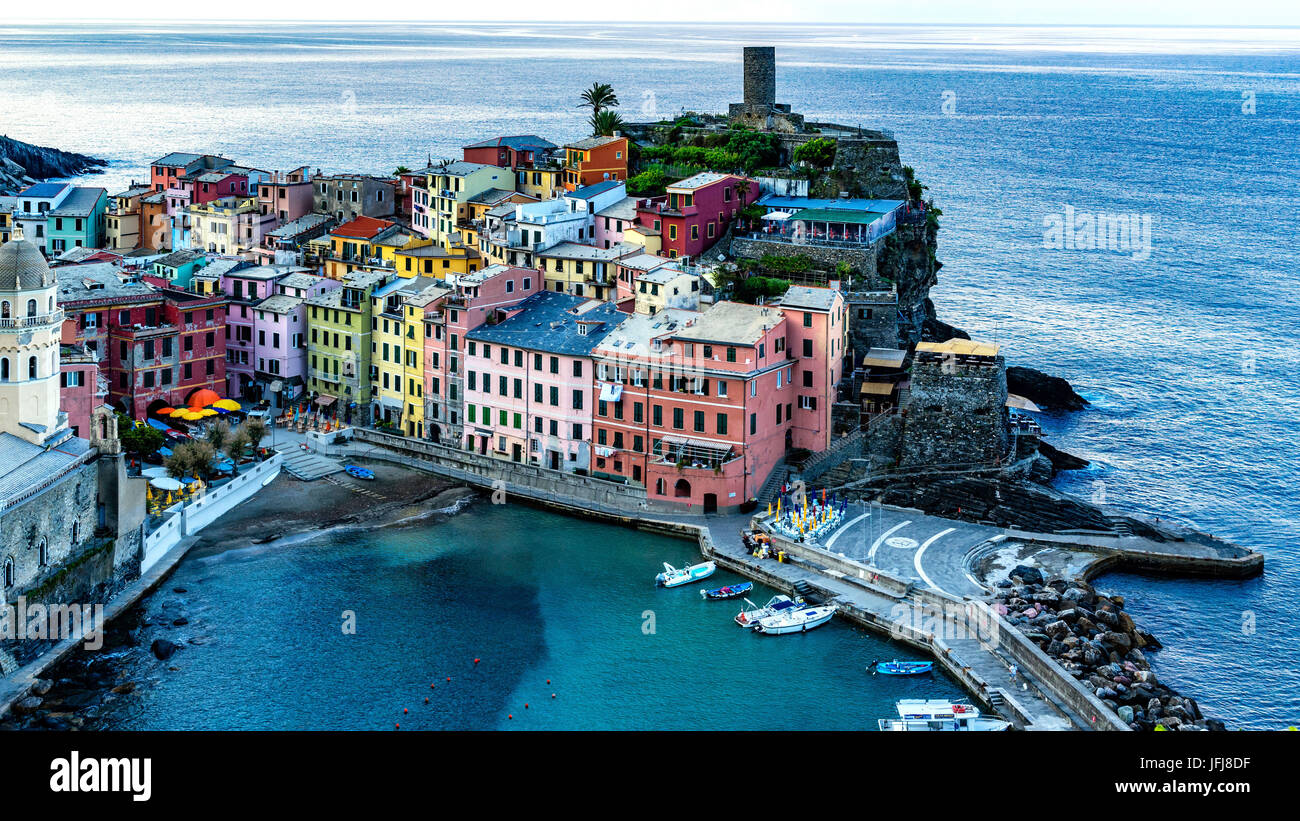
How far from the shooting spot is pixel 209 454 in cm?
6894

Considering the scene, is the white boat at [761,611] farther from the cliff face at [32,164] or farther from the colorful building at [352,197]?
the cliff face at [32,164]

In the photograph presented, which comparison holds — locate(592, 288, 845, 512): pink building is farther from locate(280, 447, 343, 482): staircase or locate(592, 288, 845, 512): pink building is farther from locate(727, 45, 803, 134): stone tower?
locate(727, 45, 803, 134): stone tower

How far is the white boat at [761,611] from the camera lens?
5666 cm

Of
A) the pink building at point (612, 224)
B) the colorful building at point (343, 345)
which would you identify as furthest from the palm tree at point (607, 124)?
the colorful building at point (343, 345)

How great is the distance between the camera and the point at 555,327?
75938 millimetres

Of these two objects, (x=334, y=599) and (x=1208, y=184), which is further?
(x=1208, y=184)

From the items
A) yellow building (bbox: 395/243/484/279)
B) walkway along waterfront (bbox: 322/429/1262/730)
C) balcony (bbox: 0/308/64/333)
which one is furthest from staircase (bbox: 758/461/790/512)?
balcony (bbox: 0/308/64/333)

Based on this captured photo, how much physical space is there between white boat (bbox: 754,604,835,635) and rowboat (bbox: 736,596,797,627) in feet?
0.91

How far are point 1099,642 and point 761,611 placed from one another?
12663 millimetres

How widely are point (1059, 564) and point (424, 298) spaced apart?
120ft

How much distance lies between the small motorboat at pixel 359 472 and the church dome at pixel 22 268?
19331mm

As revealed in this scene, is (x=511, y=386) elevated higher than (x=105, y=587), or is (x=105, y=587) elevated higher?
(x=511, y=386)
